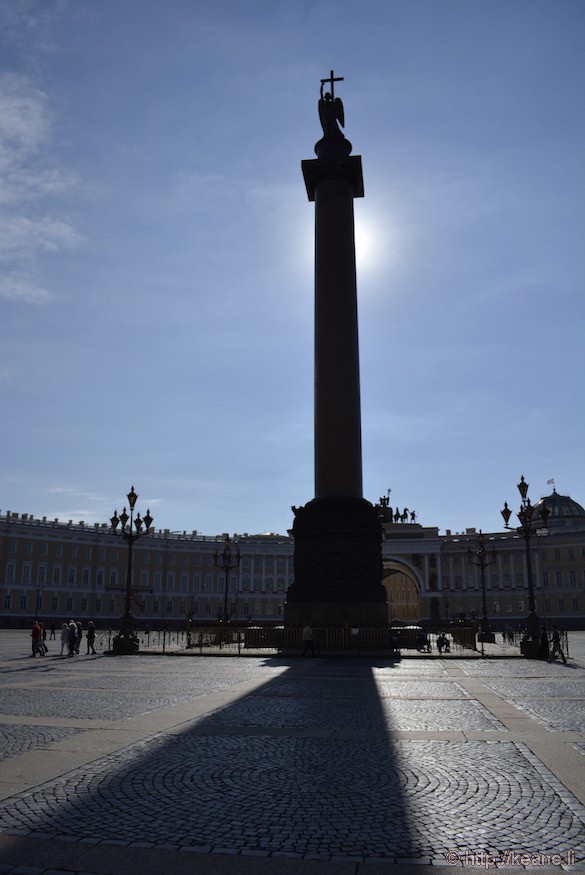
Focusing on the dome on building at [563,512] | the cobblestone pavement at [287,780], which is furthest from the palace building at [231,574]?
the cobblestone pavement at [287,780]

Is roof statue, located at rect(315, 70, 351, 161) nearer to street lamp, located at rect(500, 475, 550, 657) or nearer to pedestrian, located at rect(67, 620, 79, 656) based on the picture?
street lamp, located at rect(500, 475, 550, 657)

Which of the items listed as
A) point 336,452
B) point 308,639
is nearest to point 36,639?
point 308,639

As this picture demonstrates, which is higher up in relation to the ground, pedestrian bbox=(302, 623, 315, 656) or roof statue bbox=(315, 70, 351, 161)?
roof statue bbox=(315, 70, 351, 161)

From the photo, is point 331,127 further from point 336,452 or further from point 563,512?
point 563,512

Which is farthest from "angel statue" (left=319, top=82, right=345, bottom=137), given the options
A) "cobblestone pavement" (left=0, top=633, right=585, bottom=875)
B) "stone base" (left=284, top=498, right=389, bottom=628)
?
"cobblestone pavement" (left=0, top=633, right=585, bottom=875)

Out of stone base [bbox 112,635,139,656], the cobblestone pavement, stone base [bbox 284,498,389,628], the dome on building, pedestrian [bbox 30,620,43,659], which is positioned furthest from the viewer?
the dome on building

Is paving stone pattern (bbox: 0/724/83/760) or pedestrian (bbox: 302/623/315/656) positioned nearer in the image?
Result: paving stone pattern (bbox: 0/724/83/760)

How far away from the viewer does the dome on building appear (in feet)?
401

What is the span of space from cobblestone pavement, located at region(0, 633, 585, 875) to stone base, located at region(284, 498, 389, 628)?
14.3 metres

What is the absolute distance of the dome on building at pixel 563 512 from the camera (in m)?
122

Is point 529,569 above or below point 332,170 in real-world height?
below

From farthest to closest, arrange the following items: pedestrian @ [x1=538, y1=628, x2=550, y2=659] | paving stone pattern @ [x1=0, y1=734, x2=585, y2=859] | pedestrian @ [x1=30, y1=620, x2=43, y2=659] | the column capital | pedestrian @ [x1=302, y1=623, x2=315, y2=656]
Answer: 1. the column capital
2. pedestrian @ [x1=30, y1=620, x2=43, y2=659]
3. pedestrian @ [x1=538, y1=628, x2=550, y2=659]
4. pedestrian @ [x1=302, y1=623, x2=315, y2=656]
5. paving stone pattern @ [x1=0, y1=734, x2=585, y2=859]

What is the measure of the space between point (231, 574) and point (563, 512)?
62.4 meters

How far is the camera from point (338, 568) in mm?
30422
